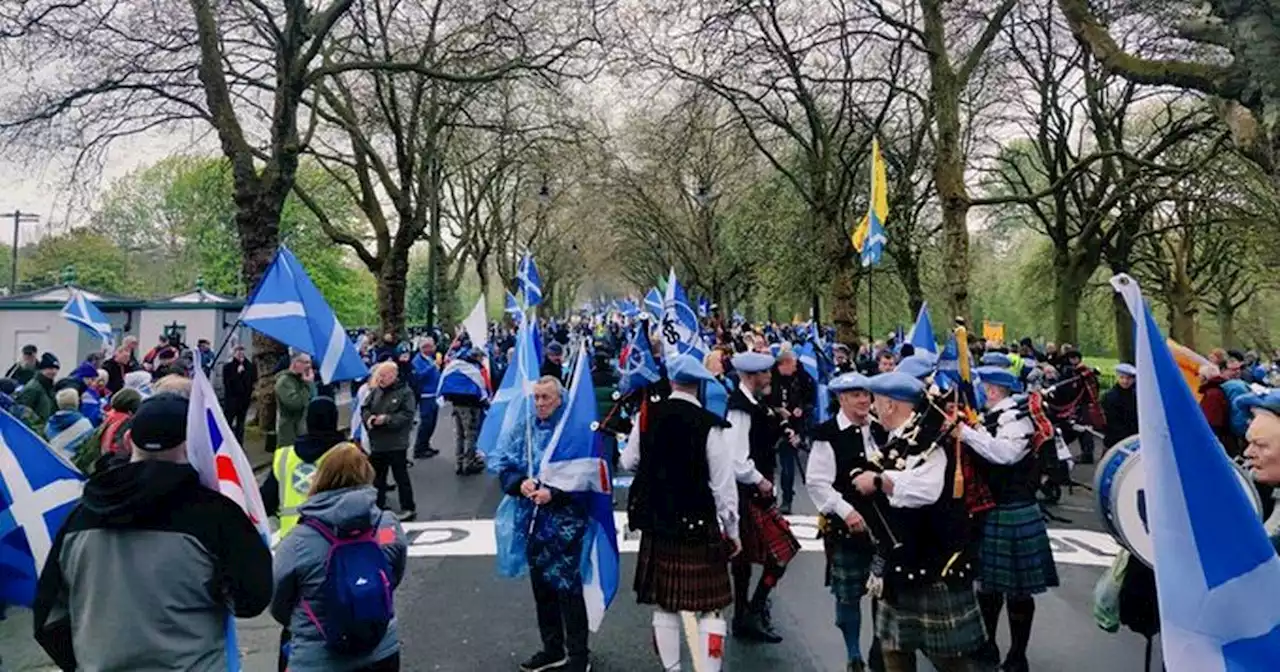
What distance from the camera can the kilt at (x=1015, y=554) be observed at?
4977 millimetres

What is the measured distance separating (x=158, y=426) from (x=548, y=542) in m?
2.55

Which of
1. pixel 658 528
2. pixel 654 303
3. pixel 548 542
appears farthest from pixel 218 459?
pixel 654 303

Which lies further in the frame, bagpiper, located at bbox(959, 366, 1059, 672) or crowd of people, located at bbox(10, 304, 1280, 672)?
bagpiper, located at bbox(959, 366, 1059, 672)

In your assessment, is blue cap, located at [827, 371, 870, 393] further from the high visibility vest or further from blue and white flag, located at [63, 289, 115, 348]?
blue and white flag, located at [63, 289, 115, 348]

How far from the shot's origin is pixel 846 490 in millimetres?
4398

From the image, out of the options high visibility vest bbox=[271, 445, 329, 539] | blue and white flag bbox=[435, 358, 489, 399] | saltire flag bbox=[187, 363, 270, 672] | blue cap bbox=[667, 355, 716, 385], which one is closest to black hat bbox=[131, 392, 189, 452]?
saltire flag bbox=[187, 363, 270, 672]

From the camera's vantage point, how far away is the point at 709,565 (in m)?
4.55

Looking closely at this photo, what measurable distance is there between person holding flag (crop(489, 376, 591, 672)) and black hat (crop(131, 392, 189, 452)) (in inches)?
89.9

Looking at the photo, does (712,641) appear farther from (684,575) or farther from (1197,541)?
(1197,541)

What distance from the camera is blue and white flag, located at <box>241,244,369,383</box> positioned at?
5.54m

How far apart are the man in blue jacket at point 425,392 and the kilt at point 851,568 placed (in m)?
9.66

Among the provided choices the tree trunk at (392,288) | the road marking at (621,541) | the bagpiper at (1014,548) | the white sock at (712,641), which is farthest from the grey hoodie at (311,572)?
the tree trunk at (392,288)

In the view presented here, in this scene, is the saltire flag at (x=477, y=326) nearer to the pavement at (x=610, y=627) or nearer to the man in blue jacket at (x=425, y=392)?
the man in blue jacket at (x=425, y=392)

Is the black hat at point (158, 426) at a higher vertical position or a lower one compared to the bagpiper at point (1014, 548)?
higher
